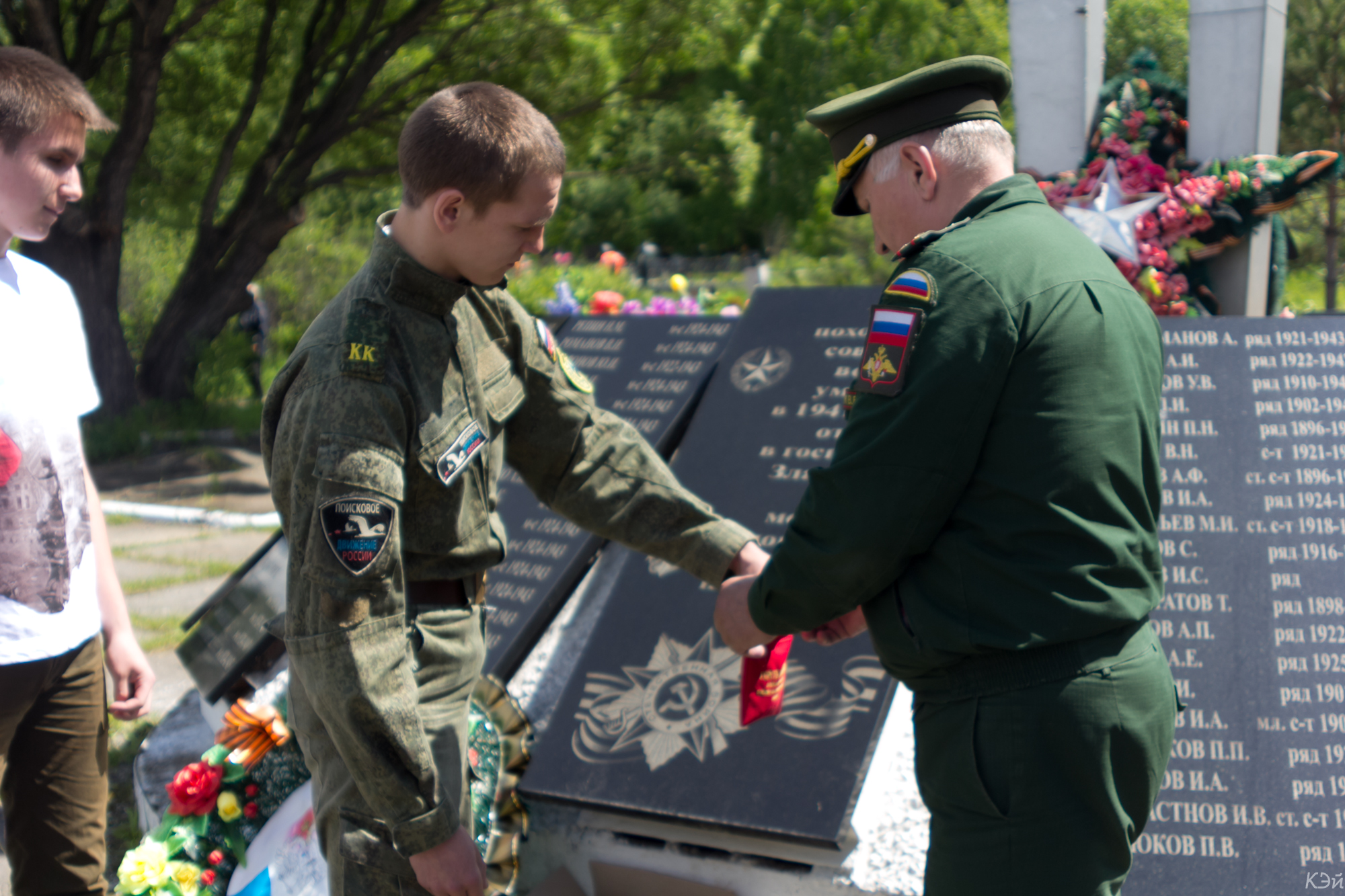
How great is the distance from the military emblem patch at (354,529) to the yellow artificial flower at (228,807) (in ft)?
4.34

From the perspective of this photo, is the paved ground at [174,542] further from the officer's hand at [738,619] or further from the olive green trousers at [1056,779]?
the olive green trousers at [1056,779]

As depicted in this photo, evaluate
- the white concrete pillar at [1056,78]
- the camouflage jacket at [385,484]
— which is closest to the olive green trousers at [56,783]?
the camouflage jacket at [385,484]

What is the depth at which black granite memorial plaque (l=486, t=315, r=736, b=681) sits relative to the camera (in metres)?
3.24

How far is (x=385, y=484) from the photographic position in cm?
154

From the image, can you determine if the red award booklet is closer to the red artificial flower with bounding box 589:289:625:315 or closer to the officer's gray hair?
the officer's gray hair

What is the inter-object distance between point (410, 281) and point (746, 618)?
2.84 feet

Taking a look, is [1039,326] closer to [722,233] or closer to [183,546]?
[183,546]

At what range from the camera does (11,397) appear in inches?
77.2

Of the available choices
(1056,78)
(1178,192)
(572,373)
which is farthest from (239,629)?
(1056,78)

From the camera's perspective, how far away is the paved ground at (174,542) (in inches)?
190

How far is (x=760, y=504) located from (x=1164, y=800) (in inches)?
53.6

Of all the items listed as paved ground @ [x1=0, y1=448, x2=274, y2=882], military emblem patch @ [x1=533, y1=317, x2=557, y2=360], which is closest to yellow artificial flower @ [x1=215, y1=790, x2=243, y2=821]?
paved ground @ [x1=0, y1=448, x2=274, y2=882]

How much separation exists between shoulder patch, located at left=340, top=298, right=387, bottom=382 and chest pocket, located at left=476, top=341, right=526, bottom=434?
241 millimetres

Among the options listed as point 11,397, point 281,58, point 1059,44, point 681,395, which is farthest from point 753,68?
point 11,397
